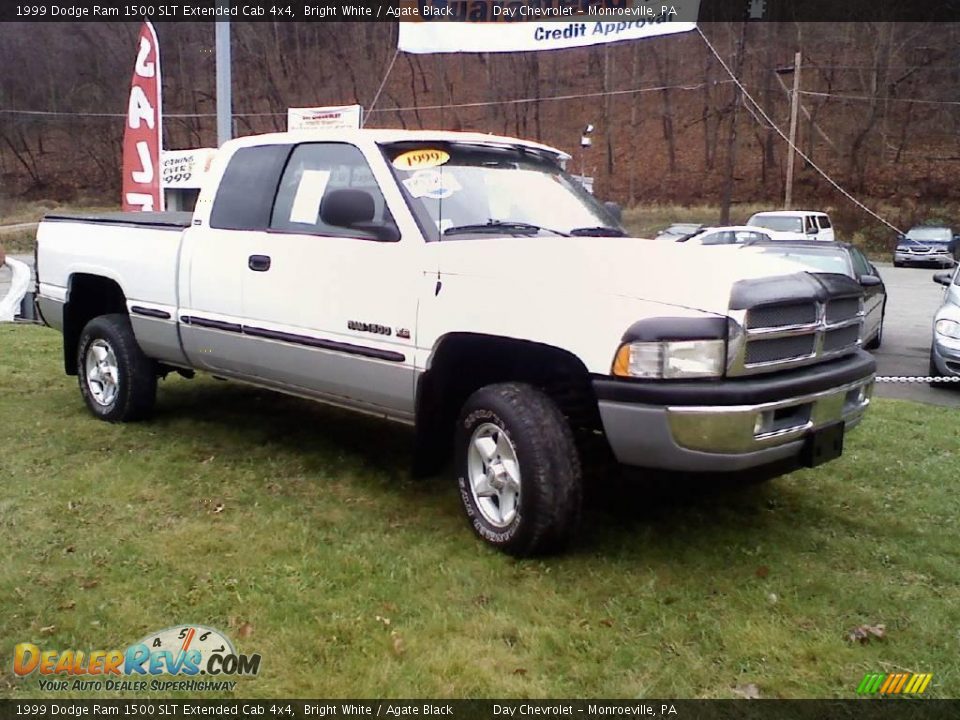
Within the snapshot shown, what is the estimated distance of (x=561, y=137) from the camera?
50.3 meters

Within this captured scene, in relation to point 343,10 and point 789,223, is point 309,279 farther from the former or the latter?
point 343,10

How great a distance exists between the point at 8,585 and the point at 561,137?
4893 centimetres

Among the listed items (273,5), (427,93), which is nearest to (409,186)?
(273,5)

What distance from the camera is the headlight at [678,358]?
3.59 m

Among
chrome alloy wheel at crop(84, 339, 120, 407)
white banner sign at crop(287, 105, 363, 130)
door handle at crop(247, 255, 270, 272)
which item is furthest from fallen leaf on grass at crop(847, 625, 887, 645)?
white banner sign at crop(287, 105, 363, 130)

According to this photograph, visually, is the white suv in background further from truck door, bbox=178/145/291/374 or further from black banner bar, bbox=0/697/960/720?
black banner bar, bbox=0/697/960/720

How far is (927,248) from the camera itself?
98.8ft

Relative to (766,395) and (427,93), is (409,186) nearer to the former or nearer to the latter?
(766,395)

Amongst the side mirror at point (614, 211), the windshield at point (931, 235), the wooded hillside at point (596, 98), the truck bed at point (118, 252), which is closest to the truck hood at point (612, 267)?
the side mirror at point (614, 211)

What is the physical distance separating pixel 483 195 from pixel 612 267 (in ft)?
3.76

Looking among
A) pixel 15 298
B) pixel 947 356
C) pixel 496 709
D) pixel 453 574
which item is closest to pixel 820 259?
pixel 947 356

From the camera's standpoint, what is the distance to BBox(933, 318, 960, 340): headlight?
8.79 metres

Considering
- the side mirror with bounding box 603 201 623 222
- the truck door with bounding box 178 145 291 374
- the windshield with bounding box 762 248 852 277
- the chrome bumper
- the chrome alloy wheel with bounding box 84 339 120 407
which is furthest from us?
the windshield with bounding box 762 248 852 277

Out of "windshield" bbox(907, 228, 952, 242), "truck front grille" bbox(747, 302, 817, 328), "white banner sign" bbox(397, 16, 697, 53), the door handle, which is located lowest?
"truck front grille" bbox(747, 302, 817, 328)
